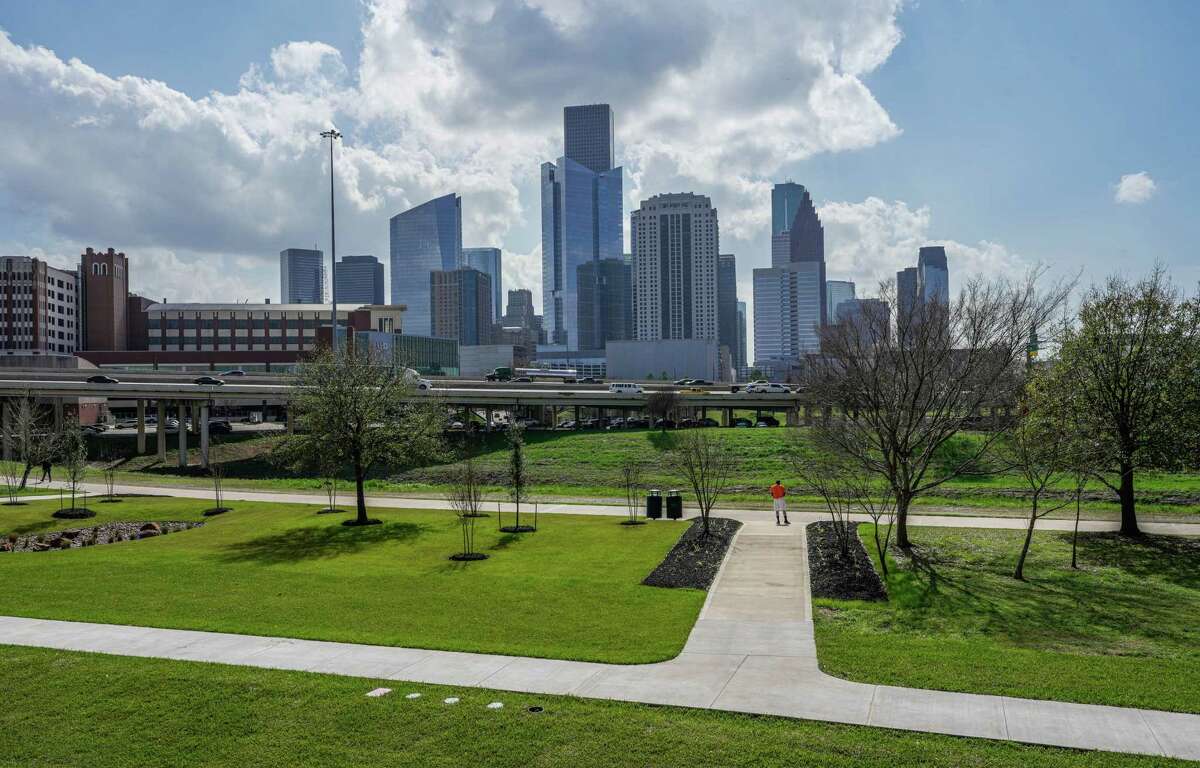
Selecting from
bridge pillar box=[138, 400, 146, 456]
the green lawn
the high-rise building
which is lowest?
the green lawn

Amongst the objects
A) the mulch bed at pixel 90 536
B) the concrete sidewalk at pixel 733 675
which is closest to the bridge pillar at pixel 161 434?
the mulch bed at pixel 90 536

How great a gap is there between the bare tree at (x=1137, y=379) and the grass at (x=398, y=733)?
20292mm

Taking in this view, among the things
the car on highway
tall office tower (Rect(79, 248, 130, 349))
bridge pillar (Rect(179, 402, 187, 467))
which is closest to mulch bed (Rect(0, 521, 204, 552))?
bridge pillar (Rect(179, 402, 187, 467))

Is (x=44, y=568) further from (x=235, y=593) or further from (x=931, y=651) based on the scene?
(x=931, y=651)

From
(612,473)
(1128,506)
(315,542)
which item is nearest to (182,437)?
(612,473)

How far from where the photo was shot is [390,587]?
19.7 m

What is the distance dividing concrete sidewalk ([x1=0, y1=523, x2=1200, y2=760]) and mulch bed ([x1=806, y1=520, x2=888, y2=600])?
3.68 ft

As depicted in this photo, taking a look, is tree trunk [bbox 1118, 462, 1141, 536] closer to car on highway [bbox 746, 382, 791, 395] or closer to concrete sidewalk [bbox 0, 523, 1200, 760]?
concrete sidewalk [bbox 0, 523, 1200, 760]

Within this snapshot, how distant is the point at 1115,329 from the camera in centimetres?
2809

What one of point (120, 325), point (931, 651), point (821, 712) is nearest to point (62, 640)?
point (821, 712)

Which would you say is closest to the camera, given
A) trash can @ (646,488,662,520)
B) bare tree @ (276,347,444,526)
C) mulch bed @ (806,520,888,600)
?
mulch bed @ (806,520,888,600)

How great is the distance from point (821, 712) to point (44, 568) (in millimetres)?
20912

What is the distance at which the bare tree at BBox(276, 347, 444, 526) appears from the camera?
31.3m

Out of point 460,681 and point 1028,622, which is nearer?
point 460,681
